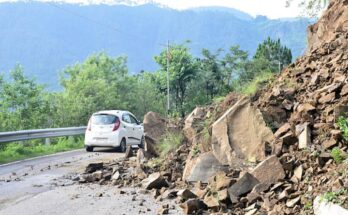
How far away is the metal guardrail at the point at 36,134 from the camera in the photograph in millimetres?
18333

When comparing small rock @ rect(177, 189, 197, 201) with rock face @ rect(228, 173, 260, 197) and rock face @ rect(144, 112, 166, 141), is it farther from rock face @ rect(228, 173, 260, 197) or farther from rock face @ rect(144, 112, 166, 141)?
rock face @ rect(144, 112, 166, 141)

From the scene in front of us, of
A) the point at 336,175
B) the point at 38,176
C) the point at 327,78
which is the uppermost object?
the point at 327,78

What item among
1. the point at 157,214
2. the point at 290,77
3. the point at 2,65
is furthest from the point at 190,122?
the point at 2,65

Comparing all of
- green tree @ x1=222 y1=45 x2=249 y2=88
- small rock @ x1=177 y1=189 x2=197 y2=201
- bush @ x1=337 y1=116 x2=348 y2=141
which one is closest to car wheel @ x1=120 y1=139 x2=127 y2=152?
small rock @ x1=177 y1=189 x2=197 y2=201

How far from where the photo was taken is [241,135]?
393 inches

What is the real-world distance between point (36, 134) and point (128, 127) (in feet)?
13.2

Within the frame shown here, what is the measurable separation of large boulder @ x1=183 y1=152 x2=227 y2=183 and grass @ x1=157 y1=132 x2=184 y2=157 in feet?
7.32

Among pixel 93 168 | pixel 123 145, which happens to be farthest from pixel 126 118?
pixel 93 168

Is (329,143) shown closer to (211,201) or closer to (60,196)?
(211,201)

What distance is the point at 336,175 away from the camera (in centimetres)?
684

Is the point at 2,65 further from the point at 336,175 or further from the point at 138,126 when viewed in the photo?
the point at 336,175

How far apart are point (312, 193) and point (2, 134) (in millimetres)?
13438

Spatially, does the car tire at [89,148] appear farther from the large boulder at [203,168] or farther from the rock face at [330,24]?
the large boulder at [203,168]

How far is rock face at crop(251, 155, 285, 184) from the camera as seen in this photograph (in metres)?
8.00
